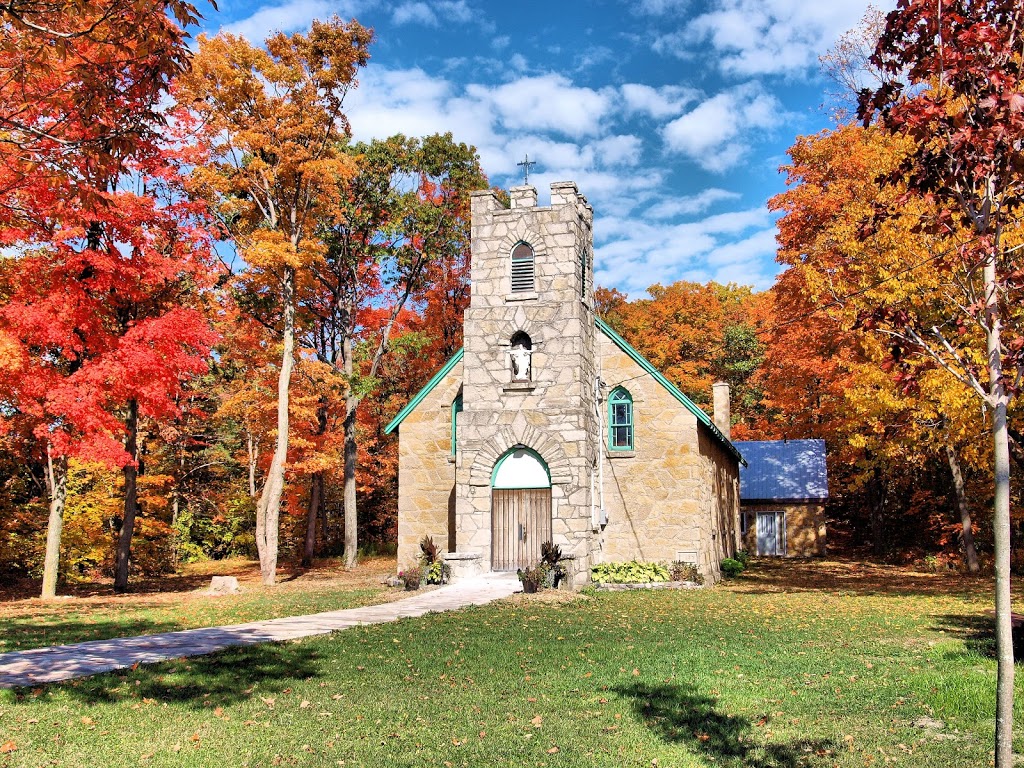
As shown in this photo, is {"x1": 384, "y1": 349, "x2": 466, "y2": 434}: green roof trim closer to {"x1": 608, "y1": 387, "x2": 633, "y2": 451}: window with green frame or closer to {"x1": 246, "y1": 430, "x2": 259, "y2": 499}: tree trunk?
{"x1": 608, "y1": 387, "x2": 633, "y2": 451}: window with green frame

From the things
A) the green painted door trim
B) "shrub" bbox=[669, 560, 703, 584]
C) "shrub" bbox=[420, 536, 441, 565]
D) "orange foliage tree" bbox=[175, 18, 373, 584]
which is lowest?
"shrub" bbox=[669, 560, 703, 584]

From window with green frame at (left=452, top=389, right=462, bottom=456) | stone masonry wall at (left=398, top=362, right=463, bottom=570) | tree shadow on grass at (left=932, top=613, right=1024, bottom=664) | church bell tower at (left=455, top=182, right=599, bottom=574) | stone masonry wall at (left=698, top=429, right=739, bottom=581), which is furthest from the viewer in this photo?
stone masonry wall at (left=698, top=429, right=739, bottom=581)

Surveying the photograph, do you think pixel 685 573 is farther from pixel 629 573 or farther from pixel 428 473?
pixel 428 473

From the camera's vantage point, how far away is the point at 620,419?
2273 centimetres

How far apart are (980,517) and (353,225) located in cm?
2559

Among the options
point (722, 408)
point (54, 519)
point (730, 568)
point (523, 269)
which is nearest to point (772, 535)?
point (722, 408)

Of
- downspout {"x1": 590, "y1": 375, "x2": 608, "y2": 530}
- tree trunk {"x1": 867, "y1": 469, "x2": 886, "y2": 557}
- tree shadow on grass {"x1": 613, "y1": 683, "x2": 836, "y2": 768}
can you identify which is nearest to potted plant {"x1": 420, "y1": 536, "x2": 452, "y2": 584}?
downspout {"x1": 590, "y1": 375, "x2": 608, "y2": 530}

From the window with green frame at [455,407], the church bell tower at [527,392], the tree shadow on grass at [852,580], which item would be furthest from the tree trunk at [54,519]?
the tree shadow on grass at [852,580]

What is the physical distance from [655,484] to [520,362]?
4.91 metres

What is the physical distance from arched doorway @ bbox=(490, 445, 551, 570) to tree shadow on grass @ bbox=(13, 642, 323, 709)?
1052cm

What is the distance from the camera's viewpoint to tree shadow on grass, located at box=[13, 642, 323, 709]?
808cm

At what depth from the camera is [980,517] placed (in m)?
30.6

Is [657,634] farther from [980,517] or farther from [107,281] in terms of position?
[980,517]

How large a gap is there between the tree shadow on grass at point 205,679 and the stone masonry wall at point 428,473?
12300mm
